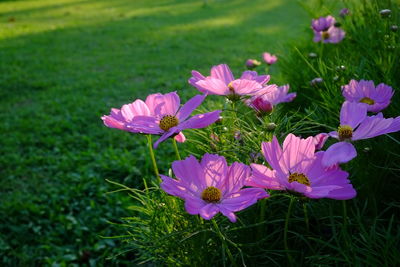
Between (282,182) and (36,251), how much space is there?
5.47 feet

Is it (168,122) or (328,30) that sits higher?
(168,122)

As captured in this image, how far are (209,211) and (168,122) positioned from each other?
23 cm

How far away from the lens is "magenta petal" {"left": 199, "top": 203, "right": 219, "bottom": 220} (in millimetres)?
576

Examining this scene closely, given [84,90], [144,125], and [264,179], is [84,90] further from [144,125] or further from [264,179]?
[264,179]

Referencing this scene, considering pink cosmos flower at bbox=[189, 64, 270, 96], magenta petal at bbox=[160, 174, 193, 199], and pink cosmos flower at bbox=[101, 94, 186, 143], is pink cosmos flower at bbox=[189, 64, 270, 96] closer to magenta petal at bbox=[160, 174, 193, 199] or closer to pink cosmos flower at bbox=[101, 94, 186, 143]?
pink cosmos flower at bbox=[101, 94, 186, 143]

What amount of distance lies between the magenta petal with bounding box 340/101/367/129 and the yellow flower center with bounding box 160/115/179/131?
0.31m

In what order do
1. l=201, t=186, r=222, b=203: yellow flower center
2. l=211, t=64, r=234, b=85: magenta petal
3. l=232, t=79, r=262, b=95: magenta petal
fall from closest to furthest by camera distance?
l=201, t=186, r=222, b=203: yellow flower center, l=232, t=79, r=262, b=95: magenta petal, l=211, t=64, r=234, b=85: magenta petal

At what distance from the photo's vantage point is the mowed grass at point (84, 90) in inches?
82.7

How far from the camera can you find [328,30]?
76.0 inches

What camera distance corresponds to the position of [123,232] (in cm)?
203

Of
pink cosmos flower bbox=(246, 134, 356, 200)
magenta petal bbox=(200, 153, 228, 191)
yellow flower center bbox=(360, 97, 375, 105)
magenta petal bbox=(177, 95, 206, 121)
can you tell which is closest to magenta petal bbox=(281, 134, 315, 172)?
pink cosmos flower bbox=(246, 134, 356, 200)

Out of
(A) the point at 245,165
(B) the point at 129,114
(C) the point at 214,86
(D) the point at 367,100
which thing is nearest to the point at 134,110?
(B) the point at 129,114

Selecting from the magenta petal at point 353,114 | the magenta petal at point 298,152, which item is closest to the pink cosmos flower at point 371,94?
the magenta petal at point 353,114

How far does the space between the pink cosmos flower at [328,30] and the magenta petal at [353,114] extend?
124 cm
